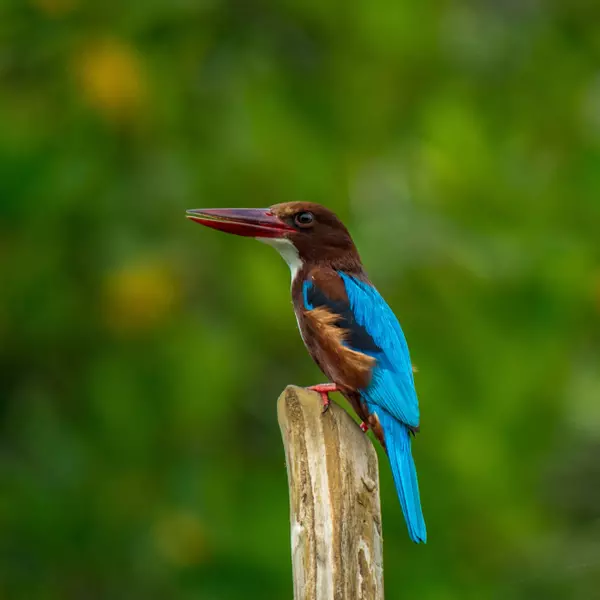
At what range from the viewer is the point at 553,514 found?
23.4ft

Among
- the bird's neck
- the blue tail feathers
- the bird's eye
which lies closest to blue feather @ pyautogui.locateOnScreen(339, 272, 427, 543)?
the blue tail feathers

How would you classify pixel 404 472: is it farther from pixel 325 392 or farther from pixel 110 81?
pixel 110 81

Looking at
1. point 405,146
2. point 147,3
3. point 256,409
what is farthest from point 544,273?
point 147,3

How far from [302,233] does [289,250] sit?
8cm

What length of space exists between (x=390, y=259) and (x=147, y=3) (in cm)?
259

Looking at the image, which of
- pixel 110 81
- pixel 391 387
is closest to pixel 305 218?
pixel 391 387

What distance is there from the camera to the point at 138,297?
7.23m

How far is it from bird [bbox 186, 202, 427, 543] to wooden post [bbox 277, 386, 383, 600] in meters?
0.26

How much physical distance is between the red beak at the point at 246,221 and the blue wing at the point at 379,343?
0.21 metres

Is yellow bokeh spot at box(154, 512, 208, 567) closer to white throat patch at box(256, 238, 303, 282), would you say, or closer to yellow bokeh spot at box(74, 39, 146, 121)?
yellow bokeh spot at box(74, 39, 146, 121)

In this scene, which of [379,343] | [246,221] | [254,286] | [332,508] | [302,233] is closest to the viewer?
[332,508]

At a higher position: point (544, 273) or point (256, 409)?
point (544, 273)

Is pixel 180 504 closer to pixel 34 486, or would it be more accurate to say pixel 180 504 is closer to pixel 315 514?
pixel 34 486

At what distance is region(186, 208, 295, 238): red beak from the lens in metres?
4.34
